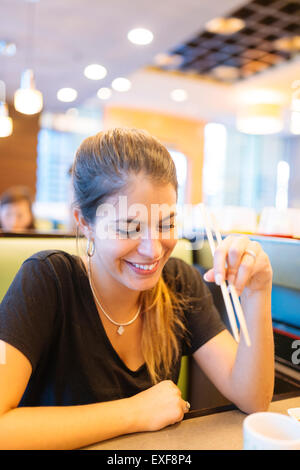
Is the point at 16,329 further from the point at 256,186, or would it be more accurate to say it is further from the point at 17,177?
the point at 256,186

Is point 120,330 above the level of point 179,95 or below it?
below

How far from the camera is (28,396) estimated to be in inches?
42.2

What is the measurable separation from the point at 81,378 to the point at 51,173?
8.10 meters

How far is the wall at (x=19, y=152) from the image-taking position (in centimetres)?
729

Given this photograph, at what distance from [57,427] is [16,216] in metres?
3.45

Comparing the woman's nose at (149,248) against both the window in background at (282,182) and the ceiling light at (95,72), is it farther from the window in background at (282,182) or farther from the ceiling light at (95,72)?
the window in background at (282,182)

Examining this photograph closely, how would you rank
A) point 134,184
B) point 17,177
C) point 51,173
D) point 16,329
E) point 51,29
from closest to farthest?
point 16,329
point 134,184
point 51,29
point 17,177
point 51,173

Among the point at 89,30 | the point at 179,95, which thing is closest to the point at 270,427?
the point at 89,30

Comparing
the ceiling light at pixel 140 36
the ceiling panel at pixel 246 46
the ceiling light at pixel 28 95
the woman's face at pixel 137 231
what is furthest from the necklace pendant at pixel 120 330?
the ceiling panel at pixel 246 46

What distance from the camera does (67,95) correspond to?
255 inches

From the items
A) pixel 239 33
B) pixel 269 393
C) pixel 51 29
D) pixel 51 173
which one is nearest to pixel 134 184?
pixel 269 393

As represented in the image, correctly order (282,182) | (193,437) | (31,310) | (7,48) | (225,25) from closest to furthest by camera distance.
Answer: (193,437), (31,310), (7,48), (225,25), (282,182)

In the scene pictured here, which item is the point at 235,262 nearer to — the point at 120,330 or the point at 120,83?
the point at 120,330

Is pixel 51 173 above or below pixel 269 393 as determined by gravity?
above
